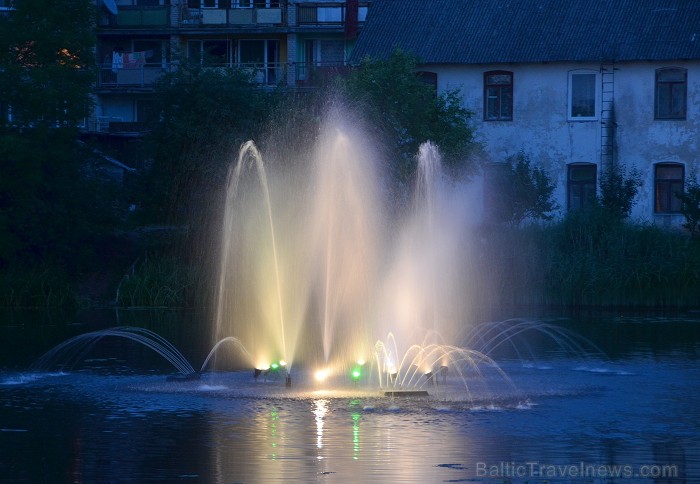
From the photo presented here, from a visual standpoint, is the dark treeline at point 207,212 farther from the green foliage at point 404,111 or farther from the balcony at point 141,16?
the balcony at point 141,16

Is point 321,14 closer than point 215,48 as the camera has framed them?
Yes

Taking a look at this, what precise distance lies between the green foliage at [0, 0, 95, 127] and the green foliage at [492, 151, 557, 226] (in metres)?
17.1

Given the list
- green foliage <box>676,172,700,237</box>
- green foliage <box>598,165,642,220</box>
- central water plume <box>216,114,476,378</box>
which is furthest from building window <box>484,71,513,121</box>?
central water plume <box>216,114,476,378</box>

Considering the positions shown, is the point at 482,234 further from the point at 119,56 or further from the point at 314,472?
the point at 314,472

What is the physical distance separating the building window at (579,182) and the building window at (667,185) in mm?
2667

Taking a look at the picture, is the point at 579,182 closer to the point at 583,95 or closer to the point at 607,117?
the point at 607,117

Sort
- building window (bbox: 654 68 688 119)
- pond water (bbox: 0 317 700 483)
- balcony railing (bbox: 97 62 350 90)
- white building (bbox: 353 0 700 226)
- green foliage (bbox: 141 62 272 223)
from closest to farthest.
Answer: pond water (bbox: 0 317 700 483)
green foliage (bbox: 141 62 272 223)
white building (bbox: 353 0 700 226)
building window (bbox: 654 68 688 119)
balcony railing (bbox: 97 62 350 90)

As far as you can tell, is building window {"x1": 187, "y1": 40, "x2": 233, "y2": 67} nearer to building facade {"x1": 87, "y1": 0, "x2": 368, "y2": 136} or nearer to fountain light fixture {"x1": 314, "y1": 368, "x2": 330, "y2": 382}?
building facade {"x1": 87, "y1": 0, "x2": 368, "y2": 136}

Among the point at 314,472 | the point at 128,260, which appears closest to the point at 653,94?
the point at 128,260

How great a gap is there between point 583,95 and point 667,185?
17.2ft

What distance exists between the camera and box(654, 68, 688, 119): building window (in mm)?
54344

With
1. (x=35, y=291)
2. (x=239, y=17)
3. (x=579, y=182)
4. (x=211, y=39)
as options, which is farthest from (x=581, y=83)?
(x=35, y=291)

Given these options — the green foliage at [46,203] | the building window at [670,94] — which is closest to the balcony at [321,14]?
the building window at [670,94]

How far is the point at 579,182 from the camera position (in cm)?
5562
